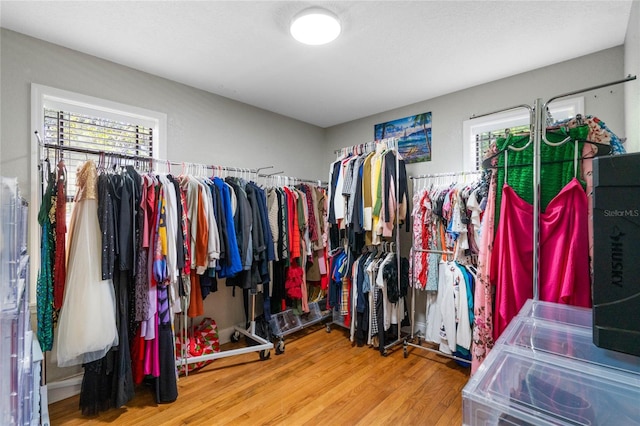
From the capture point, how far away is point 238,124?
3211mm

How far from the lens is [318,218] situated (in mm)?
3184

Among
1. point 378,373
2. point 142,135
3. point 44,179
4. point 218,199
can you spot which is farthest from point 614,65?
point 44,179

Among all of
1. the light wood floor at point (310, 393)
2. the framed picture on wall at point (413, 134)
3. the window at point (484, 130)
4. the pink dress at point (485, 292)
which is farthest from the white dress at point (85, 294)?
the window at point (484, 130)

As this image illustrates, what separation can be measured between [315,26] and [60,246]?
207 centimetres

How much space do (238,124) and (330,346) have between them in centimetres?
255

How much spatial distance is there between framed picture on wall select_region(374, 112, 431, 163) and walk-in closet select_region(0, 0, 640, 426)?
30 millimetres

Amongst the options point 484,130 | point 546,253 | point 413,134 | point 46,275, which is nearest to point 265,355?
point 46,275

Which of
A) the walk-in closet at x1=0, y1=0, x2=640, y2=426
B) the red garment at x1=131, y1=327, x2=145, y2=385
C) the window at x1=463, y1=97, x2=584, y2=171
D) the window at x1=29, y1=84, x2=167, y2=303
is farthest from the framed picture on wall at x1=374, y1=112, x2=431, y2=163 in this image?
the red garment at x1=131, y1=327, x2=145, y2=385

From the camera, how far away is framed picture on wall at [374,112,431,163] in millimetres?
3191

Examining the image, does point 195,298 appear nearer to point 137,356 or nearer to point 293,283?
point 137,356

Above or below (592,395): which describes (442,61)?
above

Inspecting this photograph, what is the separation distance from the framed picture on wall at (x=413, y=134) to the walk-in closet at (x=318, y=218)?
0.10ft

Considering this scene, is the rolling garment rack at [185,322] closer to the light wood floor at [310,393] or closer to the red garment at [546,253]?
the light wood floor at [310,393]

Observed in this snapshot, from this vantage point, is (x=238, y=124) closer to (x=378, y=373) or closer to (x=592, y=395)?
(x=378, y=373)
